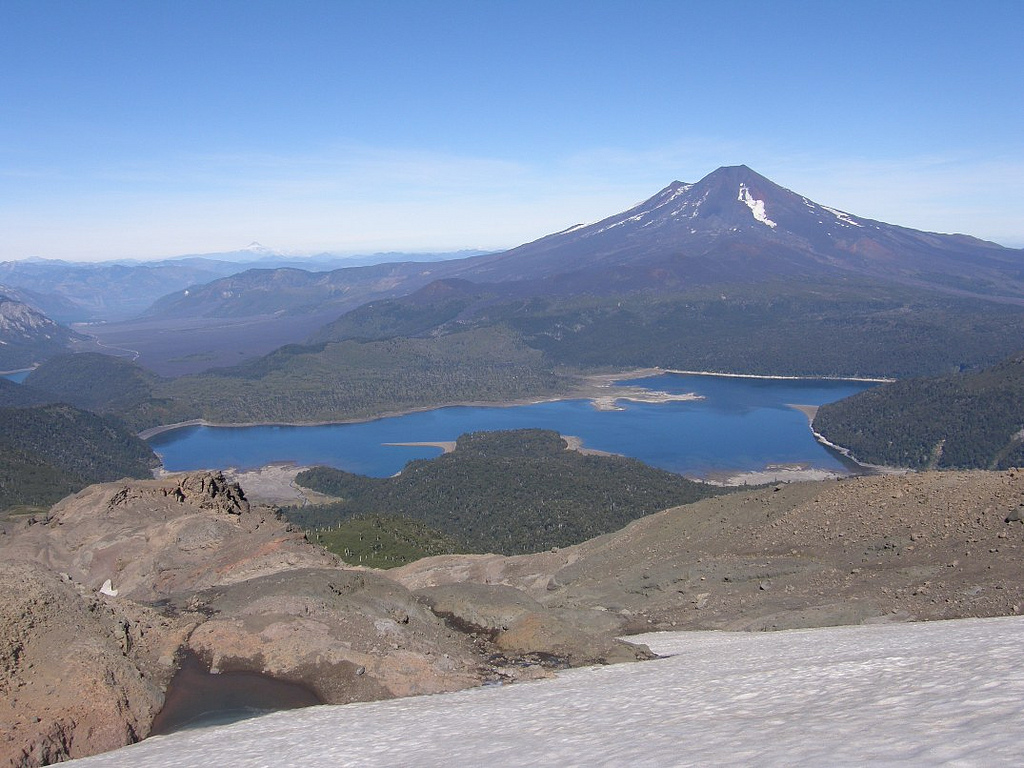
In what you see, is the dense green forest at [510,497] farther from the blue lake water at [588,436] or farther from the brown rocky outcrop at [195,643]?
the brown rocky outcrop at [195,643]

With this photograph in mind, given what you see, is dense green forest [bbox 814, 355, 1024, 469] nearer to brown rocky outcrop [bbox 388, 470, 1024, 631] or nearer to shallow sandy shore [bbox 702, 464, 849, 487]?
shallow sandy shore [bbox 702, 464, 849, 487]

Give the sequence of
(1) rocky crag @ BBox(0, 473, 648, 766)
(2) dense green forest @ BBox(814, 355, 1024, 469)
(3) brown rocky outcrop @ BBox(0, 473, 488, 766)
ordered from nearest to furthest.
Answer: (3) brown rocky outcrop @ BBox(0, 473, 488, 766) < (1) rocky crag @ BBox(0, 473, 648, 766) < (2) dense green forest @ BBox(814, 355, 1024, 469)

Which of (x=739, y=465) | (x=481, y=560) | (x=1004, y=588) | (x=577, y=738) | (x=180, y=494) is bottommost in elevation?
(x=739, y=465)

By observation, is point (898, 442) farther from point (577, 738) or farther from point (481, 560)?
point (577, 738)

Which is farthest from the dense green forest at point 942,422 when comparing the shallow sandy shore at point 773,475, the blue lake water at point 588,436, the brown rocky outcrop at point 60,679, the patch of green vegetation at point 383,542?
the brown rocky outcrop at point 60,679

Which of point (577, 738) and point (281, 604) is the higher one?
point (577, 738)

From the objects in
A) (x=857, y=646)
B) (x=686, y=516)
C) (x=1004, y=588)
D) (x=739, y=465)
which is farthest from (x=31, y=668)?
(x=739, y=465)

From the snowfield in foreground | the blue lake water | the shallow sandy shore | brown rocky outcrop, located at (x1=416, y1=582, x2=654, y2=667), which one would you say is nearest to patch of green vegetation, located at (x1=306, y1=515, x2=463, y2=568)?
brown rocky outcrop, located at (x1=416, y1=582, x2=654, y2=667)
